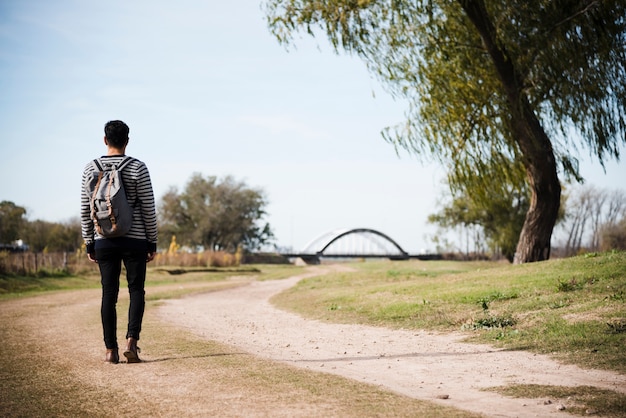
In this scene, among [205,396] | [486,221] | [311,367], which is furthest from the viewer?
[486,221]

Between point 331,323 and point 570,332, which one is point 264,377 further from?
point 331,323

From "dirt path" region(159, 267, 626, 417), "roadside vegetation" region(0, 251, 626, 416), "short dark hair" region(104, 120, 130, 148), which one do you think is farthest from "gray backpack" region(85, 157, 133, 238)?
"dirt path" region(159, 267, 626, 417)

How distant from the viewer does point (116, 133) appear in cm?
641

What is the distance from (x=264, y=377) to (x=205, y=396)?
89cm

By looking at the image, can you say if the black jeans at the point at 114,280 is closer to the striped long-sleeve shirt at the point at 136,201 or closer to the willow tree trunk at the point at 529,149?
the striped long-sleeve shirt at the point at 136,201

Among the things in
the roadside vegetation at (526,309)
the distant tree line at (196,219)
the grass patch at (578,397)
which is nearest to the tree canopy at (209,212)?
A: the distant tree line at (196,219)

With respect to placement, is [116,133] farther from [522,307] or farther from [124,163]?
[522,307]

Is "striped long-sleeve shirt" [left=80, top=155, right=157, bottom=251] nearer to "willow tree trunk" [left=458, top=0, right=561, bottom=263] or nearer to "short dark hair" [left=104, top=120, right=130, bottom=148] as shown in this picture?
"short dark hair" [left=104, top=120, right=130, bottom=148]

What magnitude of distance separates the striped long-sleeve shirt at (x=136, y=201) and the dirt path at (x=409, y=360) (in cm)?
204

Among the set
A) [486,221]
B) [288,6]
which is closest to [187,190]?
[486,221]

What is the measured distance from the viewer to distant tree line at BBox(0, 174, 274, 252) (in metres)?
72.4

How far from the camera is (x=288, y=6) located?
55.0 feet

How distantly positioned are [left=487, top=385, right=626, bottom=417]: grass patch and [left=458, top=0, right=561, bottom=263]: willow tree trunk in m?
11.5

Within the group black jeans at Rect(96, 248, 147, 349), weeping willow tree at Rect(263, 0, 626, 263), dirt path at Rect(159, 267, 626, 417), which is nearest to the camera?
dirt path at Rect(159, 267, 626, 417)
